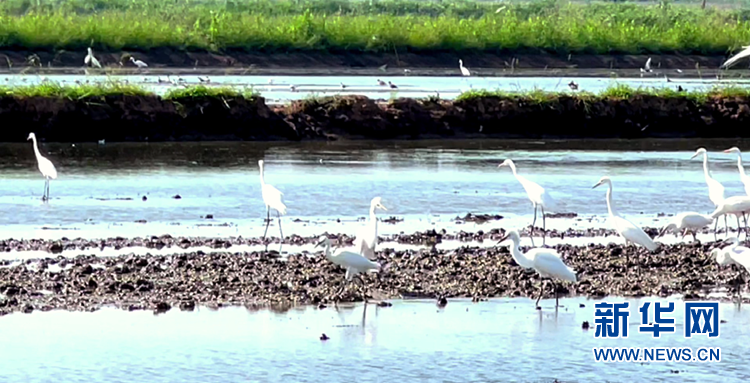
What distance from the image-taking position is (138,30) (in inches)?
1994

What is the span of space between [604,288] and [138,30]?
38.4m

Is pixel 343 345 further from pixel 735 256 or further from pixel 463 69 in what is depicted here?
pixel 463 69

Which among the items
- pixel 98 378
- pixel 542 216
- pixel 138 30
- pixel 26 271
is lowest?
pixel 98 378

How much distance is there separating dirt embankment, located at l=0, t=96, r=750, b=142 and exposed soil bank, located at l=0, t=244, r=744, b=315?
46.7ft

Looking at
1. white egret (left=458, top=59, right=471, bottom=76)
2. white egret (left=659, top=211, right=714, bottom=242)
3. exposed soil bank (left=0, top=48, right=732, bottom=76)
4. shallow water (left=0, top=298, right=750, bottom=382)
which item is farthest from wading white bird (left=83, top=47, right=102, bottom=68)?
shallow water (left=0, top=298, right=750, bottom=382)

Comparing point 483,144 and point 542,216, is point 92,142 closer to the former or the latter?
point 483,144

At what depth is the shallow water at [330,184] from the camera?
19.2 m

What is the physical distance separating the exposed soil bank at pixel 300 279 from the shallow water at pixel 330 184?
105 inches

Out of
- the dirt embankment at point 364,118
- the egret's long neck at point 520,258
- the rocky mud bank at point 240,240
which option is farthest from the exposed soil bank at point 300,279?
the dirt embankment at point 364,118

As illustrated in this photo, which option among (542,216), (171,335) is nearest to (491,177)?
(542,216)

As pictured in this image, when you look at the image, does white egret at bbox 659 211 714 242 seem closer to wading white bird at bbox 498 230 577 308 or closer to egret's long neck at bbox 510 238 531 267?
wading white bird at bbox 498 230 577 308

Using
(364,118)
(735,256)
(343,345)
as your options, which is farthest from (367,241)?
(364,118)

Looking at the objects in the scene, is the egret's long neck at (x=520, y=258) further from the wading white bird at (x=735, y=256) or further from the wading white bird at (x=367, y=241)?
the wading white bird at (x=735, y=256)

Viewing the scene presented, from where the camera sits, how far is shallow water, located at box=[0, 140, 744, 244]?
19.2 m
